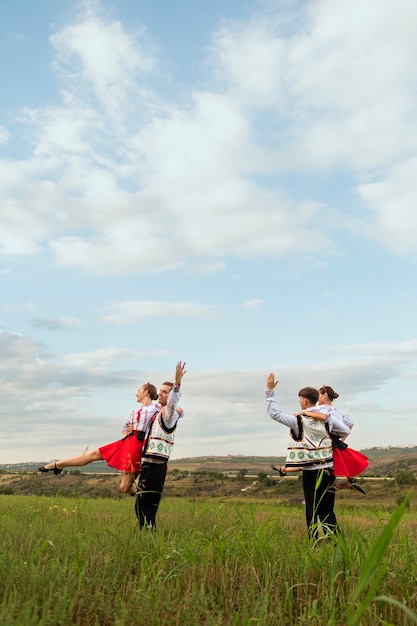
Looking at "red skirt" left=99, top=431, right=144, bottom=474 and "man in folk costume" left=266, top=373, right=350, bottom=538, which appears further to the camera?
"red skirt" left=99, top=431, right=144, bottom=474

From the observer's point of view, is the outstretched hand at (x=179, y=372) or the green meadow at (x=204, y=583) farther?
the outstretched hand at (x=179, y=372)

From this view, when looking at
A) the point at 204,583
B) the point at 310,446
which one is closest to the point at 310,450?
the point at 310,446

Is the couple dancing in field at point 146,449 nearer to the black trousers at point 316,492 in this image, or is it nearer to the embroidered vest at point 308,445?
the embroidered vest at point 308,445

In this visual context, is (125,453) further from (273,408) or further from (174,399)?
(273,408)

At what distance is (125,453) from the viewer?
8375mm

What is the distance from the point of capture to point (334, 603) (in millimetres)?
4082

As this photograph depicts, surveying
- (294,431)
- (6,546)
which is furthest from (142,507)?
(6,546)

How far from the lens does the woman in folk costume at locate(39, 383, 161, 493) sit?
27.0 ft

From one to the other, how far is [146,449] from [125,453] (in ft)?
1.66

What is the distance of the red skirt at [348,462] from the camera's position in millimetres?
8820

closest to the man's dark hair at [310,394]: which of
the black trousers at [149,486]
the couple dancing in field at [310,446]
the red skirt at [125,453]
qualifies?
the couple dancing in field at [310,446]

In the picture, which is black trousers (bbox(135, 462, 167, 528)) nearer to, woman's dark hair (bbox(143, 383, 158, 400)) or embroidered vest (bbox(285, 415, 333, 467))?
woman's dark hair (bbox(143, 383, 158, 400))

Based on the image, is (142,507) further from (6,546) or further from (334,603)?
(334,603)

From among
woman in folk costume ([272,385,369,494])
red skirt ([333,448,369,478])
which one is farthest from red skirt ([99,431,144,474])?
red skirt ([333,448,369,478])
